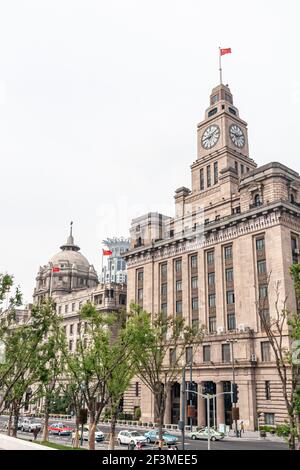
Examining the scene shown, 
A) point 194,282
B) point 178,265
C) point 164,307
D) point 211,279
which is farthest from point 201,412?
point 178,265

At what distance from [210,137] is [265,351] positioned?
41.6 meters

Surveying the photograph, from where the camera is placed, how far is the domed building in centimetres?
11356

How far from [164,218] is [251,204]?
69.7 ft

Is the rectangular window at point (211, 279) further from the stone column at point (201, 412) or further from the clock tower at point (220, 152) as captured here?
the stone column at point (201, 412)

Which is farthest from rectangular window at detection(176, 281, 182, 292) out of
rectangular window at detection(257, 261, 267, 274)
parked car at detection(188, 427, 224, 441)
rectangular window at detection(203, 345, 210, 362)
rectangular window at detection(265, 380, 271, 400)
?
parked car at detection(188, 427, 224, 441)

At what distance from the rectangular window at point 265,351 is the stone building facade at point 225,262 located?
12 cm

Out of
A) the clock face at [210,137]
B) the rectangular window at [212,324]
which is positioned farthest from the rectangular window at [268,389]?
the clock face at [210,137]

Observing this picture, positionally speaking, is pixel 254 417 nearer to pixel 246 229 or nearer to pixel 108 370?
pixel 246 229

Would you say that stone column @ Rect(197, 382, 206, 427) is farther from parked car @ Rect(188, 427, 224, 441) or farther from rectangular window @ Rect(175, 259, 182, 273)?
rectangular window @ Rect(175, 259, 182, 273)

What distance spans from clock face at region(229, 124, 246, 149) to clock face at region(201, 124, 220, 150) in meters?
2.50

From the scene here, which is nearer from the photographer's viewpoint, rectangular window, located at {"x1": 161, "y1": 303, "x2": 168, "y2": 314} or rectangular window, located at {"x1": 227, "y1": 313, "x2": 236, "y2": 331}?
rectangular window, located at {"x1": 227, "y1": 313, "x2": 236, "y2": 331}

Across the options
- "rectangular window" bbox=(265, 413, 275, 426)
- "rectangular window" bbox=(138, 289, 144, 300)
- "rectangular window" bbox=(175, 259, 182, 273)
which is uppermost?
"rectangular window" bbox=(175, 259, 182, 273)

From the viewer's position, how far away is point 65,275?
378 feet

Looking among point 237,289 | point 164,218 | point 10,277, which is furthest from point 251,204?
point 10,277
